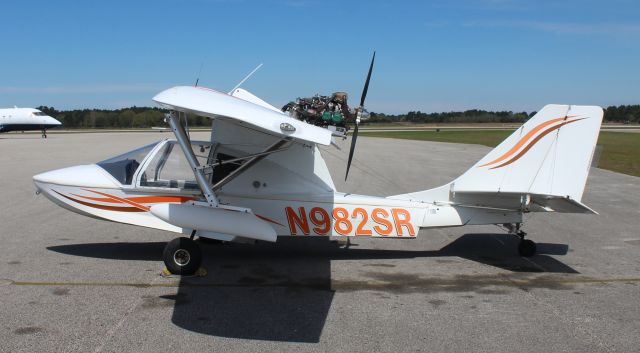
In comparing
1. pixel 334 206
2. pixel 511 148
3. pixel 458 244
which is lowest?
pixel 458 244

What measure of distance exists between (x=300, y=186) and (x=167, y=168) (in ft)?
6.85

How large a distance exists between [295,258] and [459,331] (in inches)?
144

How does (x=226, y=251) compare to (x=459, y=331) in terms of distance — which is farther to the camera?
(x=226, y=251)

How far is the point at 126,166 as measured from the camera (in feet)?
28.1

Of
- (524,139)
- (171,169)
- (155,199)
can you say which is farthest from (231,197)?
(524,139)

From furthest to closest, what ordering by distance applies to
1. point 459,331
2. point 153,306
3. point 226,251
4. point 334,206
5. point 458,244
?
point 458,244 < point 226,251 < point 334,206 < point 153,306 < point 459,331

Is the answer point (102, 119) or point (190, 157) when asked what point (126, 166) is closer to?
point (190, 157)

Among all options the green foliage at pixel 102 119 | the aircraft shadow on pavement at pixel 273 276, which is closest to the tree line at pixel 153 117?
the green foliage at pixel 102 119

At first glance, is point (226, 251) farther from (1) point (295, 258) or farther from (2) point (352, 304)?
(2) point (352, 304)

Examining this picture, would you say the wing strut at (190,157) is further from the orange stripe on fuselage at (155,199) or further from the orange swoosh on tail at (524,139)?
the orange swoosh on tail at (524,139)

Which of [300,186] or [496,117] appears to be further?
[496,117]

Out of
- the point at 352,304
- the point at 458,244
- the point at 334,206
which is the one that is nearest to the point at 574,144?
the point at 458,244

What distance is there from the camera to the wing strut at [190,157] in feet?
23.4

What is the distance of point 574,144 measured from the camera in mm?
8344
